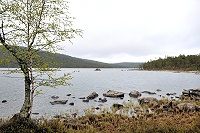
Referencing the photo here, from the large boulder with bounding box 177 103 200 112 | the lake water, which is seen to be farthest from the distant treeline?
the large boulder with bounding box 177 103 200 112

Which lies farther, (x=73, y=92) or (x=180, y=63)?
(x=180, y=63)

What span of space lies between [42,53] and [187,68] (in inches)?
6165

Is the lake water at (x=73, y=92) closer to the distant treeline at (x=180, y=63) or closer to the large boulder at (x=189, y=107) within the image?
the large boulder at (x=189, y=107)

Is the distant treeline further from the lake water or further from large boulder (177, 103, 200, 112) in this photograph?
large boulder (177, 103, 200, 112)

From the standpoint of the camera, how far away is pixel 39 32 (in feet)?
33.3

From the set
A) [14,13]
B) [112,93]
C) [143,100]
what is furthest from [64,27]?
[112,93]

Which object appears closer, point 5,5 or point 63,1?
point 5,5

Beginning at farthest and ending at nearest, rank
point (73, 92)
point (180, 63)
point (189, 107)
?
point (180, 63), point (73, 92), point (189, 107)

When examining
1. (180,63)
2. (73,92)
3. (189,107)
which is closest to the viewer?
(189,107)

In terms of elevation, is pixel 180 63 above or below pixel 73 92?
above

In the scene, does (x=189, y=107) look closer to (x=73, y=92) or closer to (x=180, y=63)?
(x=73, y=92)

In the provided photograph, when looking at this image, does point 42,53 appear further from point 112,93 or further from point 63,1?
point 112,93

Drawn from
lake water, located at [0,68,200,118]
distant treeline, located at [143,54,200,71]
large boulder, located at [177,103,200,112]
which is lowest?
lake water, located at [0,68,200,118]

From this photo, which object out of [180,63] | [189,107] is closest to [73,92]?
[189,107]
